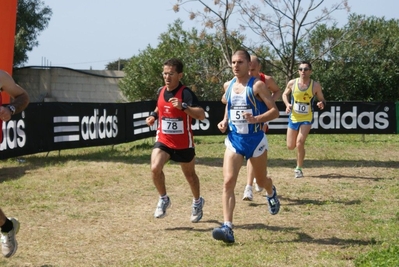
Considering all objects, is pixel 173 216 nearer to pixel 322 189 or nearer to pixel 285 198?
pixel 285 198

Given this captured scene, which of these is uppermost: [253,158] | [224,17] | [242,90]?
[224,17]

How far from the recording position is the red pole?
43.7 feet

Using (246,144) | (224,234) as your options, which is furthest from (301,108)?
(224,234)

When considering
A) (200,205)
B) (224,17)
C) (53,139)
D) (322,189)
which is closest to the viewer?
(200,205)

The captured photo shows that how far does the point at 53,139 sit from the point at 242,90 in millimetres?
8525

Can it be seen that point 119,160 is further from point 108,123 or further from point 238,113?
point 238,113

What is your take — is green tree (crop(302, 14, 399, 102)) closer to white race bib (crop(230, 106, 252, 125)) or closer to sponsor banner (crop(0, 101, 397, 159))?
sponsor banner (crop(0, 101, 397, 159))

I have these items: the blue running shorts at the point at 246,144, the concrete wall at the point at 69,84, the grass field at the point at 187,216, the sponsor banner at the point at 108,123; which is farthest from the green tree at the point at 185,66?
the blue running shorts at the point at 246,144

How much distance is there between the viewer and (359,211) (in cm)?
919

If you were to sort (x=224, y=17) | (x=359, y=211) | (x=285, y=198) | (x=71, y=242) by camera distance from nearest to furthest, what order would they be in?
(x=71, y=242), (x=359, y=211), (x=285, y=198), (x=224, y=17)

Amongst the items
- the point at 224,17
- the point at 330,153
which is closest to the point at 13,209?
the point at 330,153

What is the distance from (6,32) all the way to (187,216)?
6532mm

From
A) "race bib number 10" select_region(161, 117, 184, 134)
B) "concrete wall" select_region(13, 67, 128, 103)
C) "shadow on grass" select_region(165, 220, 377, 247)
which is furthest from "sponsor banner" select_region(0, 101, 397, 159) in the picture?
"concrete wall" select_region(13, 67, 128, 103)

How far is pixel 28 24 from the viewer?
43.0 meters
